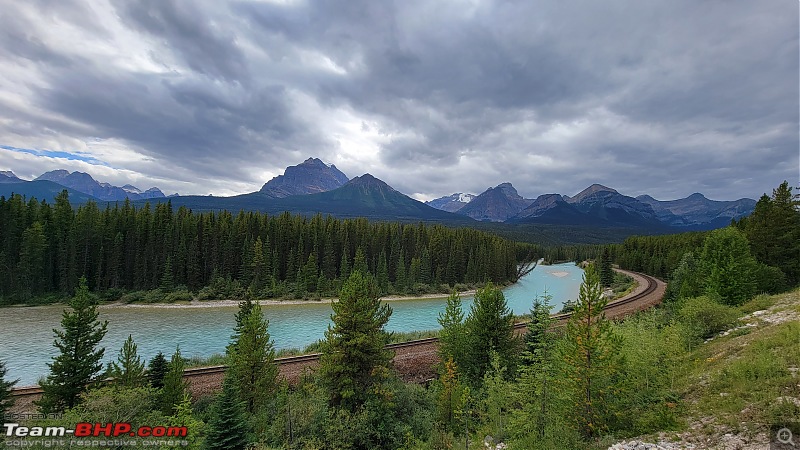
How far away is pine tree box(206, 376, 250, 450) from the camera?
562 inches

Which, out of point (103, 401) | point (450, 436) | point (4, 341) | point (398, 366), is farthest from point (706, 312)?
point (4, 341)

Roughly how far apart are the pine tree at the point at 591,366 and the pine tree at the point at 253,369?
17231mm

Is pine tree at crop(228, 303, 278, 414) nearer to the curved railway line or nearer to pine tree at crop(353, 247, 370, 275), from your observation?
the curved railway line

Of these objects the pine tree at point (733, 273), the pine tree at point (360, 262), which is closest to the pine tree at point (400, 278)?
the pine tree at point (360, 262)

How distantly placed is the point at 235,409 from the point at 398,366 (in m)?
16.8

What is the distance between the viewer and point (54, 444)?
1239cm

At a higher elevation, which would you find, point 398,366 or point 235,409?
point 235,409

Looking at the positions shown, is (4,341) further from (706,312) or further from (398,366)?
(706,312)

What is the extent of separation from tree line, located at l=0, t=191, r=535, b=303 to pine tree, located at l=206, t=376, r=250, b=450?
2211 inches

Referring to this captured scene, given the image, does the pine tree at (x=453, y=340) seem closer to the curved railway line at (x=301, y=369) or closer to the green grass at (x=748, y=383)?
the curved railway line at (x=301, y=369)

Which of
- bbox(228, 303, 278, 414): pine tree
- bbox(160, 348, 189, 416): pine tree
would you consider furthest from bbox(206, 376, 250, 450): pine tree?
bbox(160, 348, 189, 416): pine tree

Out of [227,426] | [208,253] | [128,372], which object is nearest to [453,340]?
[227,426]

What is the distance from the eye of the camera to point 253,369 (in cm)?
2109

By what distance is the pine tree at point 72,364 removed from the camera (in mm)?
19392
